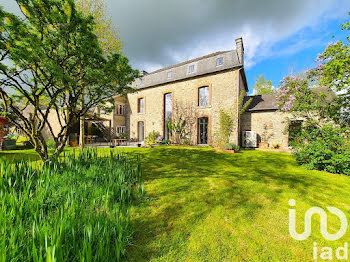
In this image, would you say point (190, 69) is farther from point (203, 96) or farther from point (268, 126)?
point (268, 126)

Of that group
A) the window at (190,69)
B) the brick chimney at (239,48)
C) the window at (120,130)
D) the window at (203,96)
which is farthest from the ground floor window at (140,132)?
the brick chimney at (239,48)

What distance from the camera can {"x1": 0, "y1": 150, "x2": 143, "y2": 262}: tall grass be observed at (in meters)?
1.32

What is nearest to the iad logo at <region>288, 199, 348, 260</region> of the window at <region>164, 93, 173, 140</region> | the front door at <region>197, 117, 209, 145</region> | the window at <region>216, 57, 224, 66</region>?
the front door at <region>197, 117, 209, 145</region>

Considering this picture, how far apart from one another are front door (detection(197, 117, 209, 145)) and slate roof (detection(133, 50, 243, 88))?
13.7ft

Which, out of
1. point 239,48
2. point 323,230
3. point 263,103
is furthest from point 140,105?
point 323,230

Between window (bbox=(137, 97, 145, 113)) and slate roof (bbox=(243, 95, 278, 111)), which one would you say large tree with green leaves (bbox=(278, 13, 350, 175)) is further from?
window (bbox=(137, 97, 145, 113))

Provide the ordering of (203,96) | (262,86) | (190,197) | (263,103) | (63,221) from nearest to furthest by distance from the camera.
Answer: (63,221) → (190,197) → (263,103) → (203,96) → (262,86)

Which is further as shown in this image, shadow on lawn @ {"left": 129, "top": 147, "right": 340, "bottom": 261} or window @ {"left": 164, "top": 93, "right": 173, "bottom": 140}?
window @ {"left": 164, "top": 93, "right": 173, "bottom": 140}

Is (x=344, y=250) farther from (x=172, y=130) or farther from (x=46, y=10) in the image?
(x=172, y=130)

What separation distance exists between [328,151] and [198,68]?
1091 centimetres

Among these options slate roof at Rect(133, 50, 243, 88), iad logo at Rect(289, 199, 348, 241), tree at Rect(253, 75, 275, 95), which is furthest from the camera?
tree at Rect(253, 75, 275, 95)

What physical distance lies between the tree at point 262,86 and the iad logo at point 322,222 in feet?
78.8

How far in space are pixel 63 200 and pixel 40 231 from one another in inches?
34.7

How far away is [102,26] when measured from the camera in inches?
364
